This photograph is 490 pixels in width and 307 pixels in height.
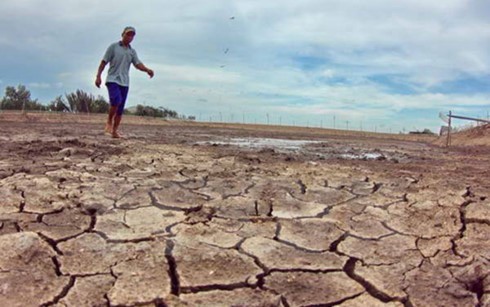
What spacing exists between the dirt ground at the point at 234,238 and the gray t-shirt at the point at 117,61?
2.35 m

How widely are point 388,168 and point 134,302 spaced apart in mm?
3450

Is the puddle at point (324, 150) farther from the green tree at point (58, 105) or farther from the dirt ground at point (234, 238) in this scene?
the green tree at point (58, 105)

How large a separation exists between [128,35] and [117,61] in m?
0.37

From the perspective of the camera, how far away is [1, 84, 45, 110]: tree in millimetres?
20894

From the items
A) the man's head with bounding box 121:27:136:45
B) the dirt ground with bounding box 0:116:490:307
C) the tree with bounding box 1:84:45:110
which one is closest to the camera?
the dirt ground with bounding box 0:116:490:307

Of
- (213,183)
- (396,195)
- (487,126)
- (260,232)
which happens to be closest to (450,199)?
(396,195)

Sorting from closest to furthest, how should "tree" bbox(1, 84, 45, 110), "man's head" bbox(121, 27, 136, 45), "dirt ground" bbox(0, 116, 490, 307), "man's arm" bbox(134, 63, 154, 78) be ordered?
"dirt ground" bbox(0, 116, 490, 307) < "man's head" bbox(121, 27, 136, 45) < "man's arm" bbox(134, 63, 154, 78) < "tree" bbox(1, 84, 45, 110)

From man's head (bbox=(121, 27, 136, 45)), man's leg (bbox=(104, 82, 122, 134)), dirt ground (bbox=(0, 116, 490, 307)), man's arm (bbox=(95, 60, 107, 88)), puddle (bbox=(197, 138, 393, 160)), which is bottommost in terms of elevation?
dirt ground (bbox=(0, 116, 490, 307))

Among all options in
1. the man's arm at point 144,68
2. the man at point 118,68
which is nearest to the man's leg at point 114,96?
the man at point 118,68

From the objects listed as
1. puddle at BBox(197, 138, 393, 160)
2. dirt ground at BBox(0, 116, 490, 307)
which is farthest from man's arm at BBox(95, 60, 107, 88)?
dirt ground at BBox(0, 116, 490, 307)

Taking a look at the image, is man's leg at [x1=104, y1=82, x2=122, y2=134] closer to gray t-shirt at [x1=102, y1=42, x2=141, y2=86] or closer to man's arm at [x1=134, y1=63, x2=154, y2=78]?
gray t-shirt at [x1=102, y1=42, x2=141, y2=86]

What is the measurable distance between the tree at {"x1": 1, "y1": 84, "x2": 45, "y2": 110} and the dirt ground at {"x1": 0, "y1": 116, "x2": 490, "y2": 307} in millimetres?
19084

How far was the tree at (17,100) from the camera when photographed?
20894 mm

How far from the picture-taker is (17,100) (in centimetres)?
2188
